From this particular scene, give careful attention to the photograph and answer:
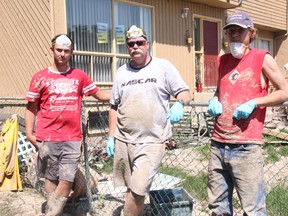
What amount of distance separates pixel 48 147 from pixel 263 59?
2.12 meters

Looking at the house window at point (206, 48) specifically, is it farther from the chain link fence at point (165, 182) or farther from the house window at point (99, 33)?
the chain link fence at point (165, 182)

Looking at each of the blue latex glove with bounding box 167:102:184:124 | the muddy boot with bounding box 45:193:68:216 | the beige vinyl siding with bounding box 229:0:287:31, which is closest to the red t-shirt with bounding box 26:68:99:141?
the muddy boot with bounding box 45:193:68:216

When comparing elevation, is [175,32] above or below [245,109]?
above

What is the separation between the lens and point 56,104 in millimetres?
3471

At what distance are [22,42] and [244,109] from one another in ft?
21.5

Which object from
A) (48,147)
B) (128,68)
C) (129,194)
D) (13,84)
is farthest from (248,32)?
(13,84)

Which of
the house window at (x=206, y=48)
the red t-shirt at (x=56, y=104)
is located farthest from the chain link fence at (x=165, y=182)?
the house window at (x=206, y=48)

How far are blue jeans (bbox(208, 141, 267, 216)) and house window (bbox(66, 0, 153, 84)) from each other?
569cm

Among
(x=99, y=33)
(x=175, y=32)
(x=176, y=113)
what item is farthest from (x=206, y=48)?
(x=176, y=113)

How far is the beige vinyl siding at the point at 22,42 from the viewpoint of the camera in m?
7.49

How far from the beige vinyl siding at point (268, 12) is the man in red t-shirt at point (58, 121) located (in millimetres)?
10538

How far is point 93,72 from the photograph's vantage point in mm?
8203

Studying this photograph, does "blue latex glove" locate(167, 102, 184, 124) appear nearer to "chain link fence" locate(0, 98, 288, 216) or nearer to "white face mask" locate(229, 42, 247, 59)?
"chain link fence" locate(0, 98, 288, 216)

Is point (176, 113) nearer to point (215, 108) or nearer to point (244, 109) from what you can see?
point (215, 108)
